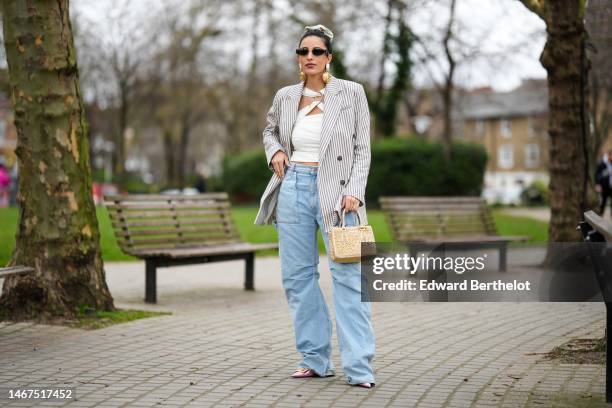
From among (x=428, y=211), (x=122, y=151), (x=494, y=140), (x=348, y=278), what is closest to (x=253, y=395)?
(x=348, y=278)

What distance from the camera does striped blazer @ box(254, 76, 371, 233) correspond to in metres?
5.41

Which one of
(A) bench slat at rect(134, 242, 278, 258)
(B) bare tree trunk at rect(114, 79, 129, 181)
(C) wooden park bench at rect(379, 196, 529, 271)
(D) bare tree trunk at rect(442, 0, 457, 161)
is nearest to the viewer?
(A) bench slat at rect(134, 242, 278, 258)

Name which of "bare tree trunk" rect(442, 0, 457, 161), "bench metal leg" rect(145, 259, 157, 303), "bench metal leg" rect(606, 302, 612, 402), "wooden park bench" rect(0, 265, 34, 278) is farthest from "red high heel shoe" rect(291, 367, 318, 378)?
"bare tree trunk" rect(442, 0, 457, 161)

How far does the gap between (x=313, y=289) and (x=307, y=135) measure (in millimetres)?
885

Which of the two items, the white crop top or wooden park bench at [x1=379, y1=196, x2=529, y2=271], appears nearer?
the white crop top

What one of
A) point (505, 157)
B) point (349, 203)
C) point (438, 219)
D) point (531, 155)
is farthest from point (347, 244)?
point (505, 157)

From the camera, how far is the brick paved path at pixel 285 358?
17.0 ft

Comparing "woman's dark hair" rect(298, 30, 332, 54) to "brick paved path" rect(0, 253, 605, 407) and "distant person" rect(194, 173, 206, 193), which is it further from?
"distant person" rect(194, 173, 206, 193)

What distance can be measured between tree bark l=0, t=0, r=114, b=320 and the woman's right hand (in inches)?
118

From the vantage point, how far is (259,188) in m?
41.0

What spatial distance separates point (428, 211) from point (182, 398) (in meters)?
7.49

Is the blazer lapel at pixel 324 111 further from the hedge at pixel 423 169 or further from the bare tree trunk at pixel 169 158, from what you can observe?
the bare tree trunk at pixel 169 158

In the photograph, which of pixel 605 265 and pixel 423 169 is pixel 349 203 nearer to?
pixel 605 265

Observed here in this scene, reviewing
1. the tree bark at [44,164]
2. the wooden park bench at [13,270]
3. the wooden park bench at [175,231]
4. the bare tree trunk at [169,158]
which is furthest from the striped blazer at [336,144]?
the bare tree trunk at [169,158]
